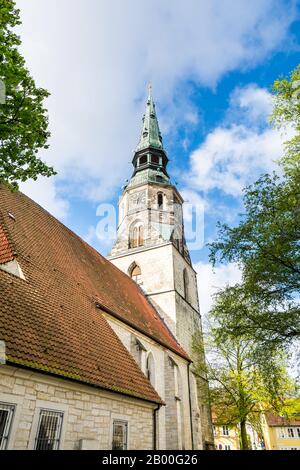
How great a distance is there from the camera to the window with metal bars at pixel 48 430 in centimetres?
554

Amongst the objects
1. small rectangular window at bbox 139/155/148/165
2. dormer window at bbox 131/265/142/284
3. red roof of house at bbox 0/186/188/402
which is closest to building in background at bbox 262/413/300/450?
dormer window at bbox 131/265/142/284

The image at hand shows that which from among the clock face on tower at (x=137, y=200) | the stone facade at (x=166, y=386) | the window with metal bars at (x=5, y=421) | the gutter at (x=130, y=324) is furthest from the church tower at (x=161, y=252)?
the window with metal bars at (x=5, y=421)

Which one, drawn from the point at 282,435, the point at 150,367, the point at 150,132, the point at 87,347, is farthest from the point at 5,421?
the point at 282,435

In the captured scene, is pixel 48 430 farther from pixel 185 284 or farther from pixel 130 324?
pixel 185 284

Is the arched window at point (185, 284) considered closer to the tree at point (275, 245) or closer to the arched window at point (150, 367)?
the arched window at point (150, 367)

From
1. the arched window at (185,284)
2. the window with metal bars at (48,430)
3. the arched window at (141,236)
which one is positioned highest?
the arched window at (141,236)

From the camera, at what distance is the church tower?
1797cm

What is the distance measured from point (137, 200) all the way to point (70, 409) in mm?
19282

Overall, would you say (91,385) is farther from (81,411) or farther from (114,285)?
(114,285)

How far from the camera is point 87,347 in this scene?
24.9 ft

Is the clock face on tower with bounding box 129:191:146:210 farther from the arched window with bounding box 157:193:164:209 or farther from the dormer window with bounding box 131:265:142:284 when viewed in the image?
the dormer window with bounding box 131:265:142:284

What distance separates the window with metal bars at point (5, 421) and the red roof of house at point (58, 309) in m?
0.70

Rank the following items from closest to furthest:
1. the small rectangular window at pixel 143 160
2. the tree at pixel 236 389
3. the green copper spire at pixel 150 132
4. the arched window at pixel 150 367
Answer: the arched window at pixel 150 367 < the tree at pixel 236 389 < the small rectangular window at pixel 143 160 < the green copper spire at pixel 150 132

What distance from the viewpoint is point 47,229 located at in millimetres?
12250
